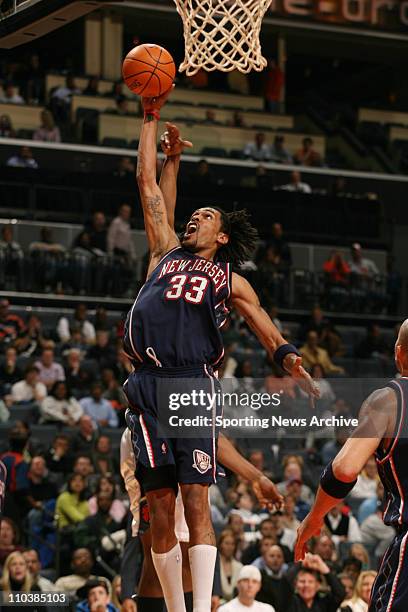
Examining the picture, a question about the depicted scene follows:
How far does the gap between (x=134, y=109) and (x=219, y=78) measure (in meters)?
5.44

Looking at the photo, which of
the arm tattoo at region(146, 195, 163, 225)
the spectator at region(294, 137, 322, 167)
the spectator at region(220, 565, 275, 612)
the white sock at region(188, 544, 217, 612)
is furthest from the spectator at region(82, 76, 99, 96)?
the white sock at region(188, 544, 217, 612)

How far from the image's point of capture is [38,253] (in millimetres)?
18984

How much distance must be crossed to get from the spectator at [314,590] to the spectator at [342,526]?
5.46ft

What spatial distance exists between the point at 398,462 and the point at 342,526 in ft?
25.6

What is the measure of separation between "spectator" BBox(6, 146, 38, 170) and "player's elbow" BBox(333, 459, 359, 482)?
16080 mm

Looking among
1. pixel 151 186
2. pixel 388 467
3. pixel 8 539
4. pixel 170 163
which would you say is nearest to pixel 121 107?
pixel 8 539

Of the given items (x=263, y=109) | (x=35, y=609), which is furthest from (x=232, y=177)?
(x=35, y=609)

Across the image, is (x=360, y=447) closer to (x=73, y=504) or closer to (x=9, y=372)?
(x=73, y=504)

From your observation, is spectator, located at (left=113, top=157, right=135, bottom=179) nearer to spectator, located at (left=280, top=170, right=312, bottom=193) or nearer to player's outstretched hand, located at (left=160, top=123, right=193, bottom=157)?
spectator, located at (left=280, top=170, right=312, bottom=193)

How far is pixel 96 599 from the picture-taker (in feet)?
34.0

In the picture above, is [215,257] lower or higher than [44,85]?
lower

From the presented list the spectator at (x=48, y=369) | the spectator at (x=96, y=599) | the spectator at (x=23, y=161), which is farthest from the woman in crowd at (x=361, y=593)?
the spectator at (x=23, y=161)

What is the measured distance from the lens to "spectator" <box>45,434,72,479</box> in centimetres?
1402

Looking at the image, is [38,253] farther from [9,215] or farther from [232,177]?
[232,177]
